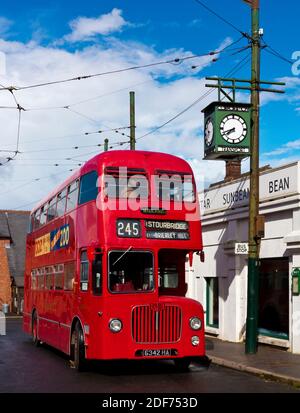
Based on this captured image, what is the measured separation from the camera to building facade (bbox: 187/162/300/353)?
17.2 metres

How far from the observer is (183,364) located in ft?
46.2

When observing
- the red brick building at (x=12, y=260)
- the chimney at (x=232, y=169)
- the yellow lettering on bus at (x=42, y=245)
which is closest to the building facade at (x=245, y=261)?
the chimney at (x=232, y=169)

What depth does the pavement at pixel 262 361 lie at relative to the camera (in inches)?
498

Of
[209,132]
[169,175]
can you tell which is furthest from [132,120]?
[169,175]

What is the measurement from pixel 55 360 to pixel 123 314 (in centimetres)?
406

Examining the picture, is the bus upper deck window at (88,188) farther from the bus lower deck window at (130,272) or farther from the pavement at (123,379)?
the pavement at (123,379)

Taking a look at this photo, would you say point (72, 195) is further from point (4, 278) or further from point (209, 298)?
point (4, 278)

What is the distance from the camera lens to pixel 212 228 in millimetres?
22453

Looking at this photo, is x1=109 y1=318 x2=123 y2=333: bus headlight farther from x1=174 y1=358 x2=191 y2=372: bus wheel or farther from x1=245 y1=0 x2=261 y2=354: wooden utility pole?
x1=245 y1=0 x2=261 y2=354: wooden utility pole

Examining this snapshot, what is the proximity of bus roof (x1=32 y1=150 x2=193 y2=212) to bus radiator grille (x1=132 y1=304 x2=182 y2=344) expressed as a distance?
9.83 feet

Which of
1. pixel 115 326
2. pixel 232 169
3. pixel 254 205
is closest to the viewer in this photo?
pixel 115 326

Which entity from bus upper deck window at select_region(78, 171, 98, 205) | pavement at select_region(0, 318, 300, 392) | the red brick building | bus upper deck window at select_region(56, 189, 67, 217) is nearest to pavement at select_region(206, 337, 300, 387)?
pavement at select_region(0, 318, 300, 392)

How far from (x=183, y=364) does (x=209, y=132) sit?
21.3ft
